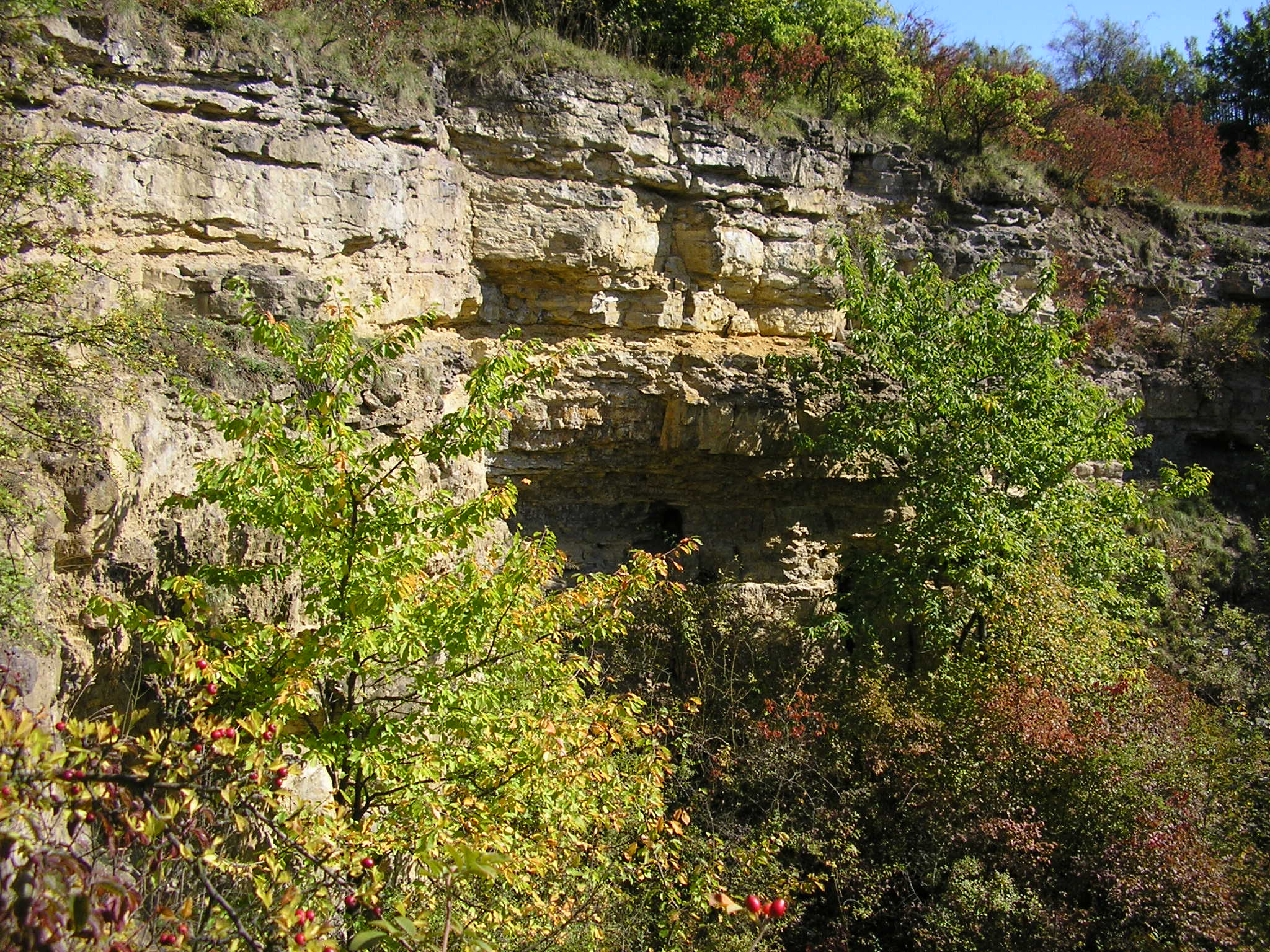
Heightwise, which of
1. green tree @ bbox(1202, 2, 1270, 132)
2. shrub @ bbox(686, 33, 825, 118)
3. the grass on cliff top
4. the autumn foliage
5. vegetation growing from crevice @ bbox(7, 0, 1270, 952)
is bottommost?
vegetation growing from crevice @ bbox(7, 0, 1270, 952)

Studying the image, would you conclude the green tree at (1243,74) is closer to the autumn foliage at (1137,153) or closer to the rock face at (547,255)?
the autumn foliage at (1137,153)

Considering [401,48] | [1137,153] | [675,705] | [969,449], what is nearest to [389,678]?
[675,705]

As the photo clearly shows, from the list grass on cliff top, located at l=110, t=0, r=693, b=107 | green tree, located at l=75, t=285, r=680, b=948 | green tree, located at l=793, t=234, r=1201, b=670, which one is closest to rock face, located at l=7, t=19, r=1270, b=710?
grass on cliff top, located at l=110, t=0, r=693, b=107

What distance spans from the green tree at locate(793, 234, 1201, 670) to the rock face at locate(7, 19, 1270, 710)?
3.43 feet

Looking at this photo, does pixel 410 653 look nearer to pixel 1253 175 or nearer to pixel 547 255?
pixel 547 255

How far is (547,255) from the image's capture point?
981 centimetres

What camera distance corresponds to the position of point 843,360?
10.3 meters

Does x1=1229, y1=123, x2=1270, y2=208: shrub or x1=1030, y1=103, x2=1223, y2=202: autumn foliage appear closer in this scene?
x1=1030, y1=103, x2=1223, y2=202: autumn foliage

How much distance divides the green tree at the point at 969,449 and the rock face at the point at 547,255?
105cm

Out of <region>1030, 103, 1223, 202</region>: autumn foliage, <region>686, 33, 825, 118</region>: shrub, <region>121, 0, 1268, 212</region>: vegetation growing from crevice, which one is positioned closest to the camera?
<region>121, 0, 1268, 212</region>: vegetation growing from crevice

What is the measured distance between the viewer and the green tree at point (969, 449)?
9.45 meters

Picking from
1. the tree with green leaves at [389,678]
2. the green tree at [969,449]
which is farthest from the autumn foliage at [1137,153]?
the tree with green leaves at [389,678]

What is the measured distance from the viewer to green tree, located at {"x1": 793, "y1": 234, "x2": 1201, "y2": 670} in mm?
9445

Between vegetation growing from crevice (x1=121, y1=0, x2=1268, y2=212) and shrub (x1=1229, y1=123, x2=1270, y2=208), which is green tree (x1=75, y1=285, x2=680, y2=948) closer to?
vegetation growing from crevice (x1=121, y1=0, x2=1268, y2=212)
